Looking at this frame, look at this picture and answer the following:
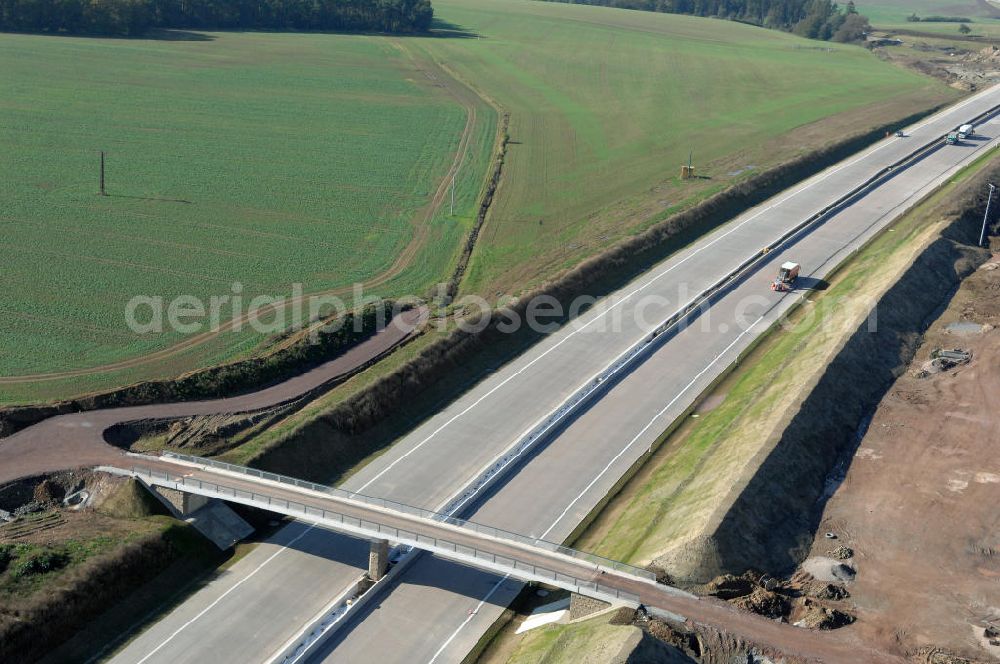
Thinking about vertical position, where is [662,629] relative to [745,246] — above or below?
below

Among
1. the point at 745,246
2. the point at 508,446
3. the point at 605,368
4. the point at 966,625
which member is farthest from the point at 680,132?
the point at 966,625

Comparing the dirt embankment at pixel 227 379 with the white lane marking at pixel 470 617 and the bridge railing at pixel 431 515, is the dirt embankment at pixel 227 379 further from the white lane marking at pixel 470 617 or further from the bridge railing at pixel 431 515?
the white lane marking at pixel 470 617

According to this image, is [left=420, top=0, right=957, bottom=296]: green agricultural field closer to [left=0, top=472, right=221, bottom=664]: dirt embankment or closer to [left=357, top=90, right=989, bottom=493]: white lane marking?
[left=357, top=90, right=989, bottom=493]: white lane marking

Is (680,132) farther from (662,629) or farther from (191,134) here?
(662,629)

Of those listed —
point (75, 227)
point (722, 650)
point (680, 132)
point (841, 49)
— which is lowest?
point (722, 650)

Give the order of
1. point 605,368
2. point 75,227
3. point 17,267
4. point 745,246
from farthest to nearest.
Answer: point 745,246 → point 75,227 → point 17,267 → point 605,368

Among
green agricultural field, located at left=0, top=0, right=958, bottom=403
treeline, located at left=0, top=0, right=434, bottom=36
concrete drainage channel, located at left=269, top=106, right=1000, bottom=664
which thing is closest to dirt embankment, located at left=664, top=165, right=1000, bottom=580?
concrete drainage channel, located at left=269, top=106, right=1000, bottom=664

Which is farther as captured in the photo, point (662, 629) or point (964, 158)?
point (964, 158)
